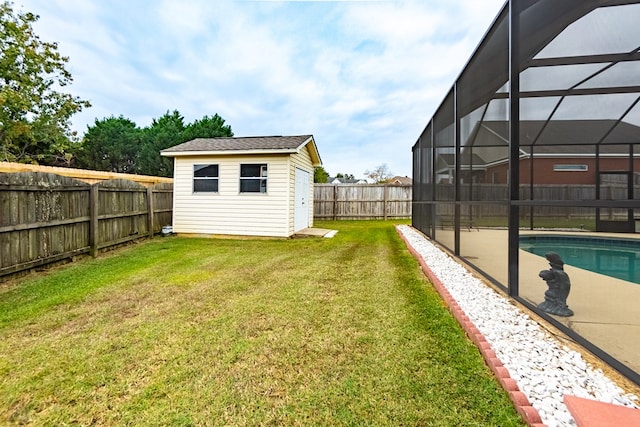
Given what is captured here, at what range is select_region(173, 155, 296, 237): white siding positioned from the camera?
351 inches

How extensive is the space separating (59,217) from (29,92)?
488 inches

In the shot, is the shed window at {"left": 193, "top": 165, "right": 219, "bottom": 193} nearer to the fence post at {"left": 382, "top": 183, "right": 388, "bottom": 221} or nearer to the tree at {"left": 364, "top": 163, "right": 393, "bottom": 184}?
the fence post at {"left": 382, "top": 183, "right": 388, "bottom": 221}

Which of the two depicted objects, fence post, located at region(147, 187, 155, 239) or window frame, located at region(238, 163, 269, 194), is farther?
window frame, located at region(238, 163, 269, 194)

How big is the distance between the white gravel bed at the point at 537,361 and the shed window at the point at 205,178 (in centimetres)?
777

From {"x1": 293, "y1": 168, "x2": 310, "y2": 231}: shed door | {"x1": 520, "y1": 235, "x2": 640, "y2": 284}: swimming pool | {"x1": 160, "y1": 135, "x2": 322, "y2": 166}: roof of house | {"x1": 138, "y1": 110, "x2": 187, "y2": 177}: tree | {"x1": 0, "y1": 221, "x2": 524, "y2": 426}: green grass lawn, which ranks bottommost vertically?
{"x1": 0, "y1": 221, "x2": 524, "y2": 426}: green grass lawn

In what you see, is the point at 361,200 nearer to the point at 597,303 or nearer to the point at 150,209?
the point at 150,209

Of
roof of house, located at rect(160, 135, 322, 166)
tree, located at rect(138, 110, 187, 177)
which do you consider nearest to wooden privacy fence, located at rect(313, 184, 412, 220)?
roof of house, located at rect(160, 135, 322, 166)

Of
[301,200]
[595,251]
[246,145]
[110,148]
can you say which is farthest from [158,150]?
[595,251]

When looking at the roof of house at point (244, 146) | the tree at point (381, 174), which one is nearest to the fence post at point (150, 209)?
the roof of house at point (244, 146)

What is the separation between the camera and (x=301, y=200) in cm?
1038

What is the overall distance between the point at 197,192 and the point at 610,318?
948 centimetres

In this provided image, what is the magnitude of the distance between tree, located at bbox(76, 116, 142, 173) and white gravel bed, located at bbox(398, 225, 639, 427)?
23937mm

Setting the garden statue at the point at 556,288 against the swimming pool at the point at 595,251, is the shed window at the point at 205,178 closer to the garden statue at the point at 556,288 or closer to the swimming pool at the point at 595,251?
the swimming pool at the point at 595,251

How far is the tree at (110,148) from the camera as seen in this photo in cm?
2102
